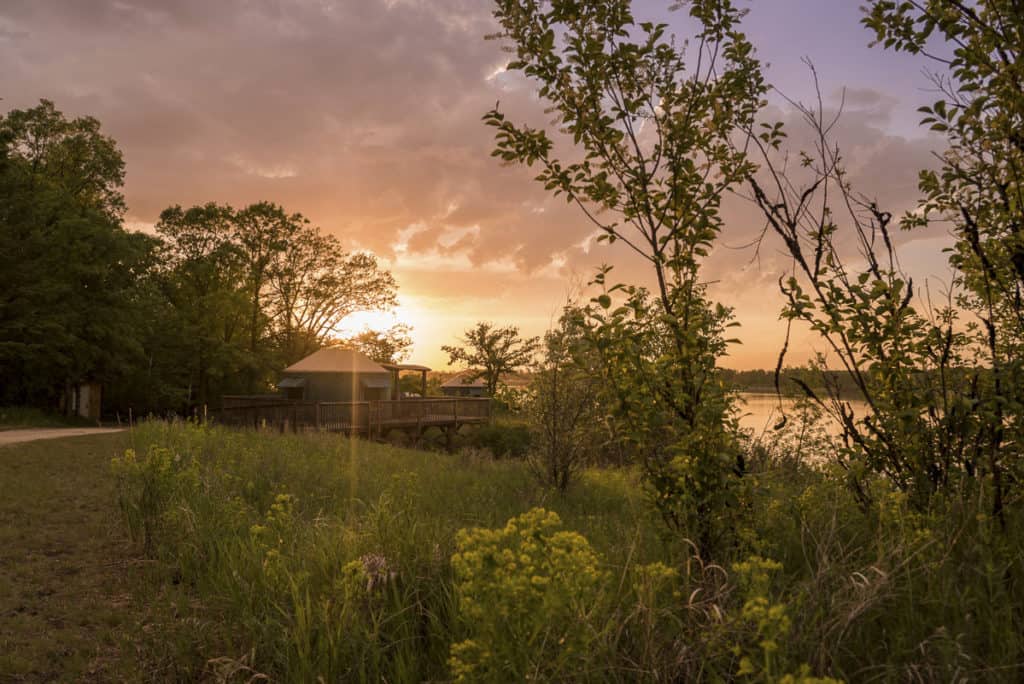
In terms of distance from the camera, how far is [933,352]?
4.21m

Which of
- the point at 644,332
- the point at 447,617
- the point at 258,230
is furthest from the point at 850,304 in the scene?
the point at 258,230

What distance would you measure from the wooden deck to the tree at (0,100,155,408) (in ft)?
21.7

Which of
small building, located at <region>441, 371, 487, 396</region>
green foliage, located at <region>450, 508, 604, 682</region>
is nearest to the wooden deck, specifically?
green foliage, located at <region>450, 508, 604, 682</region>

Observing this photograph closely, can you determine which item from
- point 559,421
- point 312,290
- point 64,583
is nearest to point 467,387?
point 312,290

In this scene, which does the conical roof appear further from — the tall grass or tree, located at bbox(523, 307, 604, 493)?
the tall grass

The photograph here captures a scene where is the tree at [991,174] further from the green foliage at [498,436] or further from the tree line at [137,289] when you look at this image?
the tree line at [137,289]

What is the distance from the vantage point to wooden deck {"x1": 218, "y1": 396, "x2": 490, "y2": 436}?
21.9 m

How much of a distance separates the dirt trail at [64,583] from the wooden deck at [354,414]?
10.1 meters

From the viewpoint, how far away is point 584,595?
2.69 metres

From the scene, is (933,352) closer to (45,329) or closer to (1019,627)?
(1019,627)

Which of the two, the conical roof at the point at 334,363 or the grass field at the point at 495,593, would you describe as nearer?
the grass field at the point at 495,593

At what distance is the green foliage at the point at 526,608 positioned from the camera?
2.39 metres

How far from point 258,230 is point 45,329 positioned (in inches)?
547

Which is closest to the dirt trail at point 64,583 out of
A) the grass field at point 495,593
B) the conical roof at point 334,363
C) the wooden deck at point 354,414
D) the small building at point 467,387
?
the grass field at point 495,593
